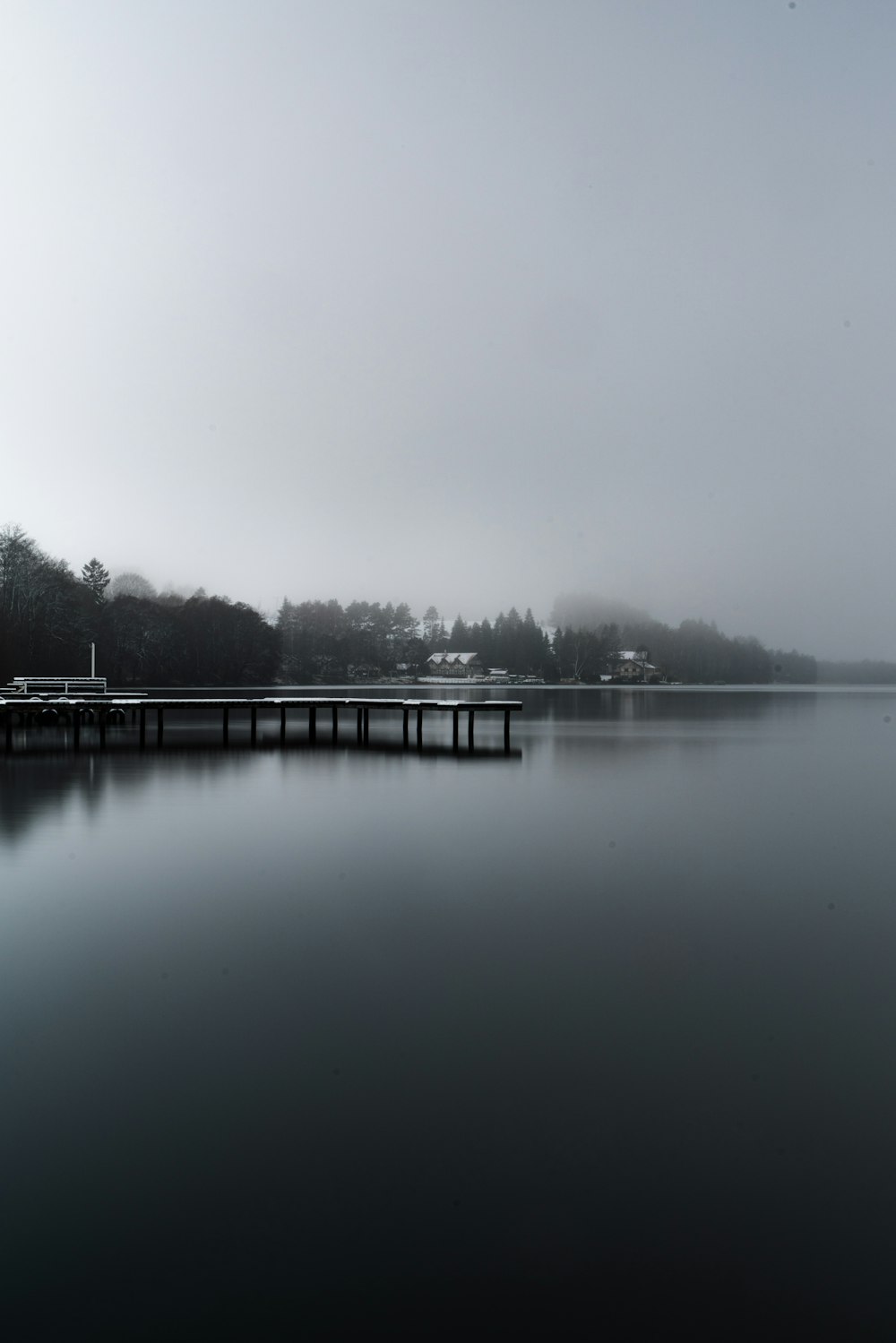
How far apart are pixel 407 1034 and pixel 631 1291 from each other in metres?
2.35

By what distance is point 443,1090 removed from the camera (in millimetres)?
4609

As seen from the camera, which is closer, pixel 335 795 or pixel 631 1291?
pixel 631 1291

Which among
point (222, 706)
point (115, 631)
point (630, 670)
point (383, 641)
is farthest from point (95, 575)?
point (630, 670)

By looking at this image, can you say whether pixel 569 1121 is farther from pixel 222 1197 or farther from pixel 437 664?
pixel 437 664

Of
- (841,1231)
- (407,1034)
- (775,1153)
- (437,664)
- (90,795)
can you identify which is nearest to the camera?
(841,1231)

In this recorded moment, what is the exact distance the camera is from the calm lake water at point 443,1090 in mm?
3221

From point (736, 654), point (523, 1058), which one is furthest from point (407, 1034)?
point (736, 654)

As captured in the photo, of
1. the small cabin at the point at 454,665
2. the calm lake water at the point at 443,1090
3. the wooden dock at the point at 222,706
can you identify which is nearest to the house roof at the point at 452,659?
the small cabin at the point at 454,665

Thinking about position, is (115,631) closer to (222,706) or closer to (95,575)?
(95,575)

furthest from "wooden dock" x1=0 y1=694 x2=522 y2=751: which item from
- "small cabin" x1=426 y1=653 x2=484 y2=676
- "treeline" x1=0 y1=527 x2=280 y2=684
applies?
"small cabin" x1=426 y1=653 x2=484 y2=676

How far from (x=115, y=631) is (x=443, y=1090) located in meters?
74.2

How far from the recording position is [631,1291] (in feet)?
10.5

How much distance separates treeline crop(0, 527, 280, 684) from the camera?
5488 cm

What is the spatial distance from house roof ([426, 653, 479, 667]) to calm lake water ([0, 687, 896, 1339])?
399 feet
